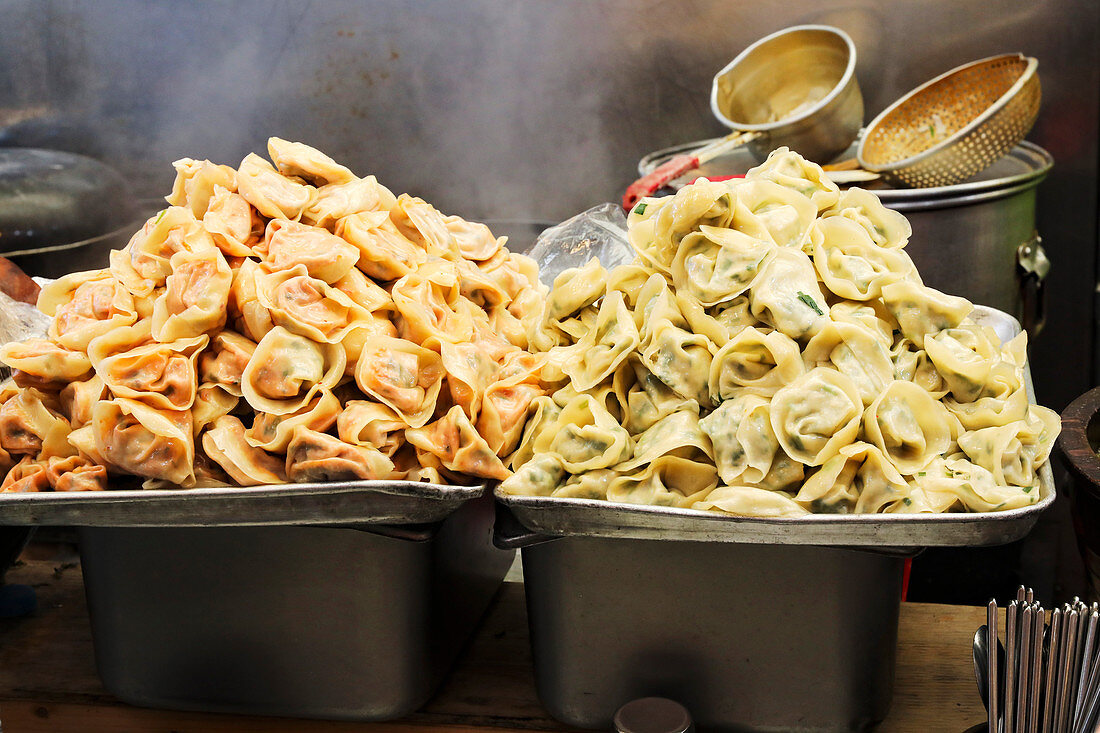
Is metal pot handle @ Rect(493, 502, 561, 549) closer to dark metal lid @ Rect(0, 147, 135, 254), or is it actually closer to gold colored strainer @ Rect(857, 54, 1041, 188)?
gold colored strainer @ Rect(857, 54, 1041, 188)

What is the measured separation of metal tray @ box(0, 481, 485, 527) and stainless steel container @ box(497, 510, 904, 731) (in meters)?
0.13

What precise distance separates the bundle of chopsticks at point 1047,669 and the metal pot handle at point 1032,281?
4.62ft

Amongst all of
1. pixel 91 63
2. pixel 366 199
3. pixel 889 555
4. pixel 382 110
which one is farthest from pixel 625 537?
pixel 91 63

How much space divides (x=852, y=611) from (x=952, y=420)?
234mm

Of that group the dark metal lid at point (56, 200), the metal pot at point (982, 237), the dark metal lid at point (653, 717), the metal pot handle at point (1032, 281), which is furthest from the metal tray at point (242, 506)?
the metal pot handle at point (1032, 281)

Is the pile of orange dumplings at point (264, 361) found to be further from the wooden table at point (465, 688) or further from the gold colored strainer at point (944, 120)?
the gold colored strainer at point (944, 120)

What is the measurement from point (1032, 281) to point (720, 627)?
1569 millimetres

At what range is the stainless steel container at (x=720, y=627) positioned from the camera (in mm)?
1031

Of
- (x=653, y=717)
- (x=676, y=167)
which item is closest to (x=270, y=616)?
(x=653, y=717)

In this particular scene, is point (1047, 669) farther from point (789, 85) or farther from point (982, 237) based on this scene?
point (789, 85)

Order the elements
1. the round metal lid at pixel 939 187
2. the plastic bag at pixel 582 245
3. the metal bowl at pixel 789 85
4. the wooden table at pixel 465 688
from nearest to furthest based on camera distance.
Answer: the wooden table at pixel 465 688, the plastic bag at pixel 582 245, the round metal lid at pixel 939 187, the metal bowl at pixel 789 85

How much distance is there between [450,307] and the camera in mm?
1201

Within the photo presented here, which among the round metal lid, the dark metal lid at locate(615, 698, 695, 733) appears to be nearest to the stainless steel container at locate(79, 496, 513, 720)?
the dark metal lid at locate(615, 698, 695, 733)

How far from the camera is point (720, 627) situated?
1.06 m
